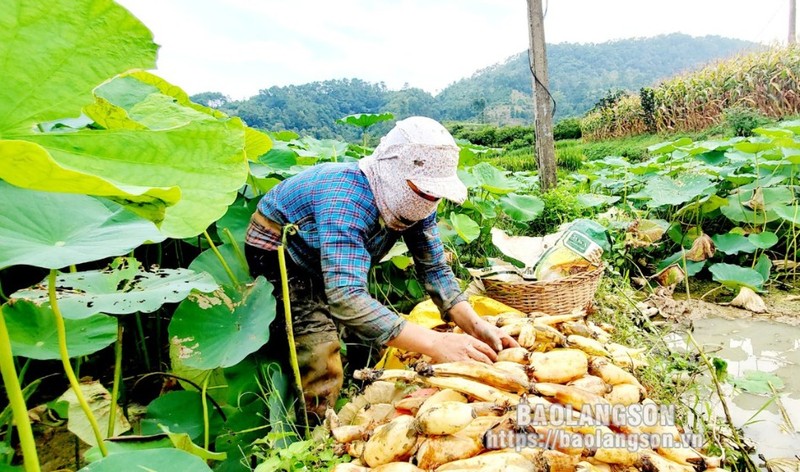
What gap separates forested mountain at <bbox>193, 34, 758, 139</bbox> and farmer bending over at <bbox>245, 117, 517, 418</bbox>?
1248 cm

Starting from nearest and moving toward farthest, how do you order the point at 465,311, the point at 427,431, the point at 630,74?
the point at 427,431, the point at 465,311, the point at 630,74

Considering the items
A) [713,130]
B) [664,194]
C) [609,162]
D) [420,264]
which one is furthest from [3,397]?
[713,130]

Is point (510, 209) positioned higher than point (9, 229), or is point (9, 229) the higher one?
point (9, 229)

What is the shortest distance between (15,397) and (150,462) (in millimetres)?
288

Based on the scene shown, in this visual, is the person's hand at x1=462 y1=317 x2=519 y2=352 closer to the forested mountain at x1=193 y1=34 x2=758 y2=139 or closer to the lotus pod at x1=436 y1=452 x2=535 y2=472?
the lotus pod at x1=436 y1=452 x2=535 y2=472

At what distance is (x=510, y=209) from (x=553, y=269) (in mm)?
1000

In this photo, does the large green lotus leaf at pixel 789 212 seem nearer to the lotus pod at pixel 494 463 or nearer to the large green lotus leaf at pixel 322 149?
the large green lotus leaf at pixel 322 149

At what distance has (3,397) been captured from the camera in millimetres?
1635

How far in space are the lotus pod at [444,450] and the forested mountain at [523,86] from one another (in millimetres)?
13403

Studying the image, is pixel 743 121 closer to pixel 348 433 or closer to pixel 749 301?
pixel 749 301

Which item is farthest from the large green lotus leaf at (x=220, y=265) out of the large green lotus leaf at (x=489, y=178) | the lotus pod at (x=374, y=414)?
the large green lotus leaf at (x=489, y=178)

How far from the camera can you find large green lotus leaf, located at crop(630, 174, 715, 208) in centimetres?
326

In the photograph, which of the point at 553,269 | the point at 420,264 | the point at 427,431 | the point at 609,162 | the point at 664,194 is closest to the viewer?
the point at 427,431

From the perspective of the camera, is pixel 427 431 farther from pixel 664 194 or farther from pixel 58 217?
pixel 664 194
